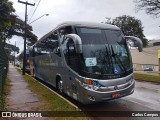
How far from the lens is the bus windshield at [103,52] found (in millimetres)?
8312

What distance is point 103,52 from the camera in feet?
28.5

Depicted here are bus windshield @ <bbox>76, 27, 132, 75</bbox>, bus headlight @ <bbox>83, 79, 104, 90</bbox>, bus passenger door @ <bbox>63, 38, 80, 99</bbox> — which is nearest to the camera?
bus headlight @ <bbox>83, 79, 104, 90</bbox>

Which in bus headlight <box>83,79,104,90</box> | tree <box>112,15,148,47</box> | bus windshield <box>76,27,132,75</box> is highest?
tree <box>112,15,148,47</box>

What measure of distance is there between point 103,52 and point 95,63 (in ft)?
2.03

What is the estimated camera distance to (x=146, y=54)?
58656 millimetres

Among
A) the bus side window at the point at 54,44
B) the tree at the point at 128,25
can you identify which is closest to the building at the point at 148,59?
the tree at the point at 128,25

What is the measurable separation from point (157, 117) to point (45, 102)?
4301 mm

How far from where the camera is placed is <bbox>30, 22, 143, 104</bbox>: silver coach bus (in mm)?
8109

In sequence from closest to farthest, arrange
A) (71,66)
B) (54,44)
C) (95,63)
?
1. (95,63)
2. (71,66)
3. (54,44)

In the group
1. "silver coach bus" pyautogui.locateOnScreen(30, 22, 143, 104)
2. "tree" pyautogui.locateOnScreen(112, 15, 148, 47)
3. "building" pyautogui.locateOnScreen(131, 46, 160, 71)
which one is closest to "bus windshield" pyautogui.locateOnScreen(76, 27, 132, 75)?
"silver coach bus" pyautogui.locateOnScreen(30, 22, 143, 104)

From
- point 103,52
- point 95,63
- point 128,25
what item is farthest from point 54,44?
point 128,25

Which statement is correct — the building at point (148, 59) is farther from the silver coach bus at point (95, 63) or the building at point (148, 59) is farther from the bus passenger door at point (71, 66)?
the bus passenger door at point (71, 66)

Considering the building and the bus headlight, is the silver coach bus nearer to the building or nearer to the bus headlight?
the bus headlight

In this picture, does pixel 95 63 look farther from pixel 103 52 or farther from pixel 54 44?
pixel 54 44
